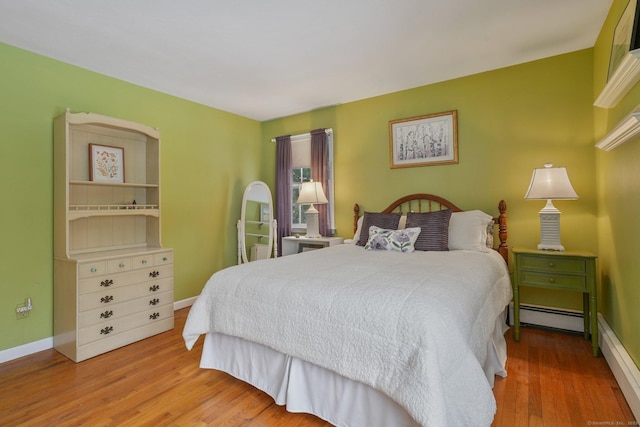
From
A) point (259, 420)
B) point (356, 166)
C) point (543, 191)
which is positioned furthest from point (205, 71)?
point (543, 191)

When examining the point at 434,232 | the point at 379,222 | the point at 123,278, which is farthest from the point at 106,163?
the point at 434,232

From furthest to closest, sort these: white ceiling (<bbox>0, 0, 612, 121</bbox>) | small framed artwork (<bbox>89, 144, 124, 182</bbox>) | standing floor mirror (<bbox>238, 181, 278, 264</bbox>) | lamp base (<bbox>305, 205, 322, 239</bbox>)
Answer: standing floor mirror (<bbox>238, 181, 278, 264</bbox>)
lamp base (<bbox>305, 205, 322, 239</bbox>)
small framed artwork (<bbox>89, 144, 124, 182</bbox>)
white ceiling (<bbox>0, 0, 612, 121</bbox>)

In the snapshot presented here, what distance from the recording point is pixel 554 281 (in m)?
2.44

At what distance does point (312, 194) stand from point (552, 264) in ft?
8.02

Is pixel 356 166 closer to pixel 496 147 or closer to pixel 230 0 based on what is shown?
pixel 496 147

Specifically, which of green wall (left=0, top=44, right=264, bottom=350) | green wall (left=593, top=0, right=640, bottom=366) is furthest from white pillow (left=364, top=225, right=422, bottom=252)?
green wall (left=0, top=44, right=264, bottom=350)

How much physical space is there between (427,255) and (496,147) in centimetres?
144

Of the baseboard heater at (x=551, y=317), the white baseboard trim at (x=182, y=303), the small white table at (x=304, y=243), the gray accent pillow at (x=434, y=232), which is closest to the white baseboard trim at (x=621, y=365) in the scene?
the baseboard heater at (x=551, y=317)

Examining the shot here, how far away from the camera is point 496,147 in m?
3.10

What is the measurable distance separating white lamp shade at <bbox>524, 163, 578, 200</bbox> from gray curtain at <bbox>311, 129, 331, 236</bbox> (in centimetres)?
223

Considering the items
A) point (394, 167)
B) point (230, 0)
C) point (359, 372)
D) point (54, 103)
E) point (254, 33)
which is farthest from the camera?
point (394, 167)

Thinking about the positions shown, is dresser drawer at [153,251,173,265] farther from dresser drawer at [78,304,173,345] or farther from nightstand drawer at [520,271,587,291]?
nightstand drawer at [520,271,587,291]

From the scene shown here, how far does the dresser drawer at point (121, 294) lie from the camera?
247 cm

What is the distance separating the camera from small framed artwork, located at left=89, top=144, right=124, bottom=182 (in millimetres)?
2859
